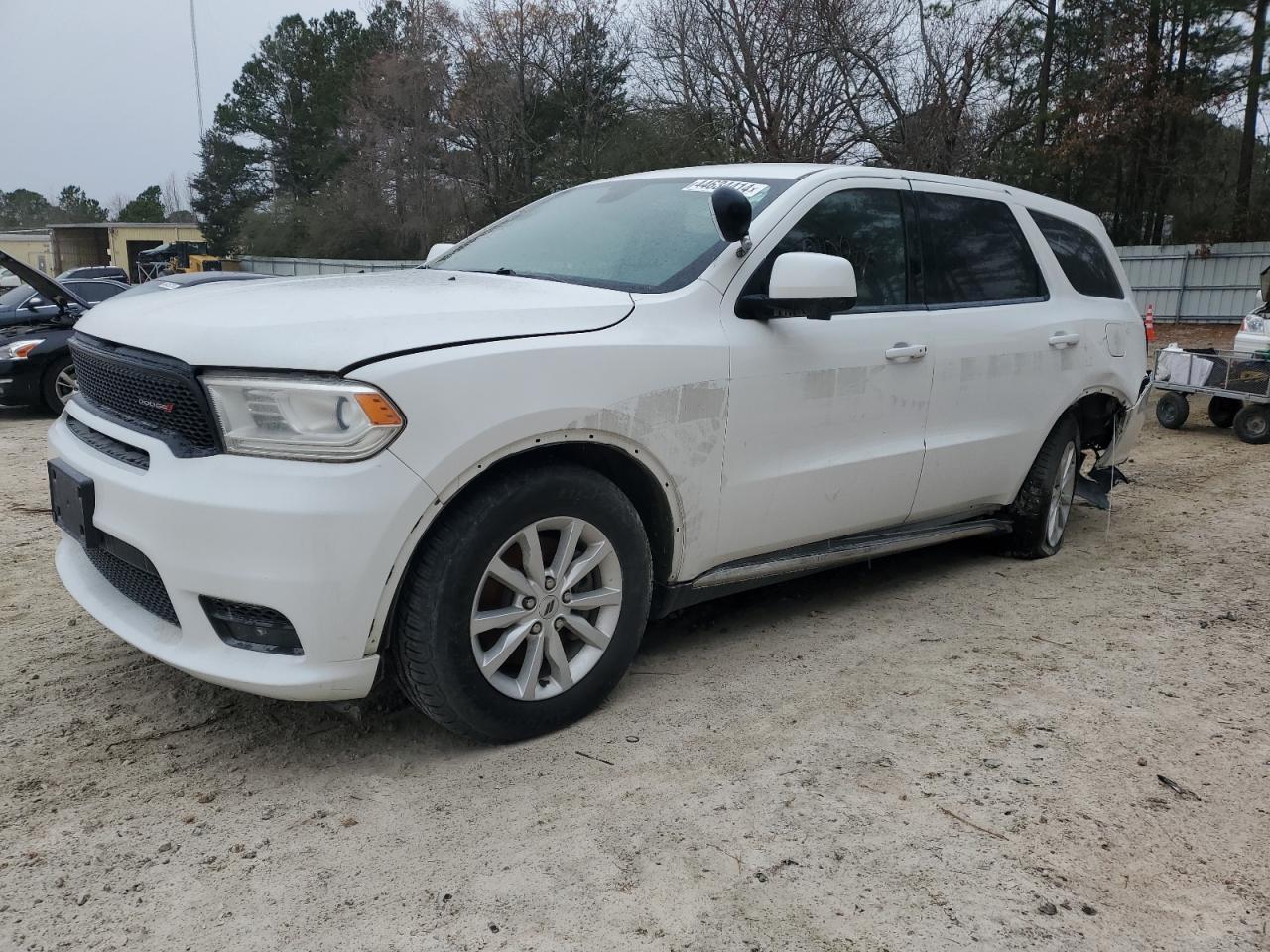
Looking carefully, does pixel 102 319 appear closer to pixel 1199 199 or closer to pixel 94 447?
pixel 94 447

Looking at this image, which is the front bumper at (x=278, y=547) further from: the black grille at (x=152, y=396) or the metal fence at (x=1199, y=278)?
the metal fence at (x=1199, y=278)

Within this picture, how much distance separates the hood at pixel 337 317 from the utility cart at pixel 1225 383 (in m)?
8.24

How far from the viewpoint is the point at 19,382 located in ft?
32.2

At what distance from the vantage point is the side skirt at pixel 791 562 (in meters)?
3.43

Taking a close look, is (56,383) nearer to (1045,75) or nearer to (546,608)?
(546,608)

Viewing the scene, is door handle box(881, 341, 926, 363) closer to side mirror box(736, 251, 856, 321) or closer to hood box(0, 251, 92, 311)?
side mirror box(736, 251, 856, 321)

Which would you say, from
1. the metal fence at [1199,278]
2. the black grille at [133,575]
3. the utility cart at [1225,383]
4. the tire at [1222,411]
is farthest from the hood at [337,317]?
the metal fence at [1199,278]

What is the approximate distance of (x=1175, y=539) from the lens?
5672mm

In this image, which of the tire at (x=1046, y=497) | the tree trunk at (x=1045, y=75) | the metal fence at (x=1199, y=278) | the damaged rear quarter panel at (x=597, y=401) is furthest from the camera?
the tree trunk at (x=1045, y=75)

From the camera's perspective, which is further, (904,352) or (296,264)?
(296,264)

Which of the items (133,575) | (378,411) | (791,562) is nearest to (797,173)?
(791,562)

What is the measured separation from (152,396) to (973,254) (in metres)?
3.39

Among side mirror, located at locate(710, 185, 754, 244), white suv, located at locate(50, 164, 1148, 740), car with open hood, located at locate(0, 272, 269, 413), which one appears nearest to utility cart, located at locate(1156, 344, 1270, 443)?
white suv, located at locate(50, 164, 1148, 740)

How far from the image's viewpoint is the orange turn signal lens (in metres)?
2.49
